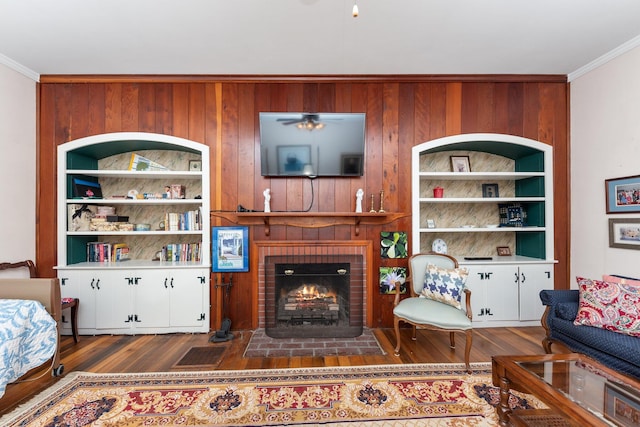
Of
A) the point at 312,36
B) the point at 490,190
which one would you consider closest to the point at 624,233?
the point at 490,190

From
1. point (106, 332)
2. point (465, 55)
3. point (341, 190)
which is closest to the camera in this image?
point (465, 55)

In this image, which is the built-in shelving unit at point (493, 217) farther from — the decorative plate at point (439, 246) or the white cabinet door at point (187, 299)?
the white cabinet door at point (187, 299)

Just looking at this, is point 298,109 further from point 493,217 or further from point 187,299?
point 493,217

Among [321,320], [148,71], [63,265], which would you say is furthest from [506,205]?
[63,265]

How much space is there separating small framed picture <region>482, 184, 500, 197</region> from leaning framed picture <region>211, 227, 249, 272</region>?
10.2ft

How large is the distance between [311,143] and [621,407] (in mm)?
2955

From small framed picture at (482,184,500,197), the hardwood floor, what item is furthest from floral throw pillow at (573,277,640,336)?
small framed picture at (482,184,500,197)

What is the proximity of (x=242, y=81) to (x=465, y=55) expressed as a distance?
244 centimetres

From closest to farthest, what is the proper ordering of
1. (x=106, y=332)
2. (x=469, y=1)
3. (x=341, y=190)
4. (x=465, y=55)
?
1. (x=469, y=1)
2. (x=465, y=55)
3. (x=106, y=332)
4. (x=341, y=190)

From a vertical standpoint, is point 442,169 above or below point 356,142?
below

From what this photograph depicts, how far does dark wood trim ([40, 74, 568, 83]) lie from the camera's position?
325cm

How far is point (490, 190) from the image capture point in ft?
12.2

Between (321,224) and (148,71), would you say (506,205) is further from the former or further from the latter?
(148,71)

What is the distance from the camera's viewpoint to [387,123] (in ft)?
11.1
